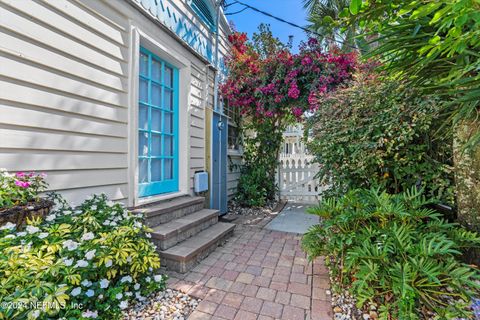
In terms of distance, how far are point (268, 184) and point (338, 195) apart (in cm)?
275

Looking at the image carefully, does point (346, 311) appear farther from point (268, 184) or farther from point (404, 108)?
point (268, 184)

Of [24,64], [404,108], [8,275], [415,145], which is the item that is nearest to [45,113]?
[24,64]

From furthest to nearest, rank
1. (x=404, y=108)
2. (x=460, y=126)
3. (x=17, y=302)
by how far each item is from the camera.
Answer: (x=404, y=108) < (x=460, y=126) < (x=17, y=302)

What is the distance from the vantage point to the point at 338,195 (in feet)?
9.30

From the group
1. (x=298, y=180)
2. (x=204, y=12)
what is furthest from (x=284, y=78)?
(x=298, y=180)

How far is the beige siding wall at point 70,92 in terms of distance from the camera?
5.67 feet

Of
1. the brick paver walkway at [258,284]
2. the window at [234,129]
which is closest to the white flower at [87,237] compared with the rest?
the brick paver walkway at [258,284]

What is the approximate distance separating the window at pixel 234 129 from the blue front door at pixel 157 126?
6.92 feet

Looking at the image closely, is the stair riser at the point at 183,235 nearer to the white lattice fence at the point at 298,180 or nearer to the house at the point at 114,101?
the house at the point at 114,101

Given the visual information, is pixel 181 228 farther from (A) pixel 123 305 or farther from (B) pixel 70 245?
(B) pixel 70 245

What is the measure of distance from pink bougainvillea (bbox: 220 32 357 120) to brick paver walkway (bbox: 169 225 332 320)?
9.02 ft

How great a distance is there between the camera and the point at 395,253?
170 centimetres

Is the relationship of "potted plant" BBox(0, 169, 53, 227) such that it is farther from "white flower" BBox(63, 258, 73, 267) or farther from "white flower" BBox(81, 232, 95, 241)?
"white flower" BBox(63, 258, 73, 267)

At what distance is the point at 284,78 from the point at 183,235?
139 inches
